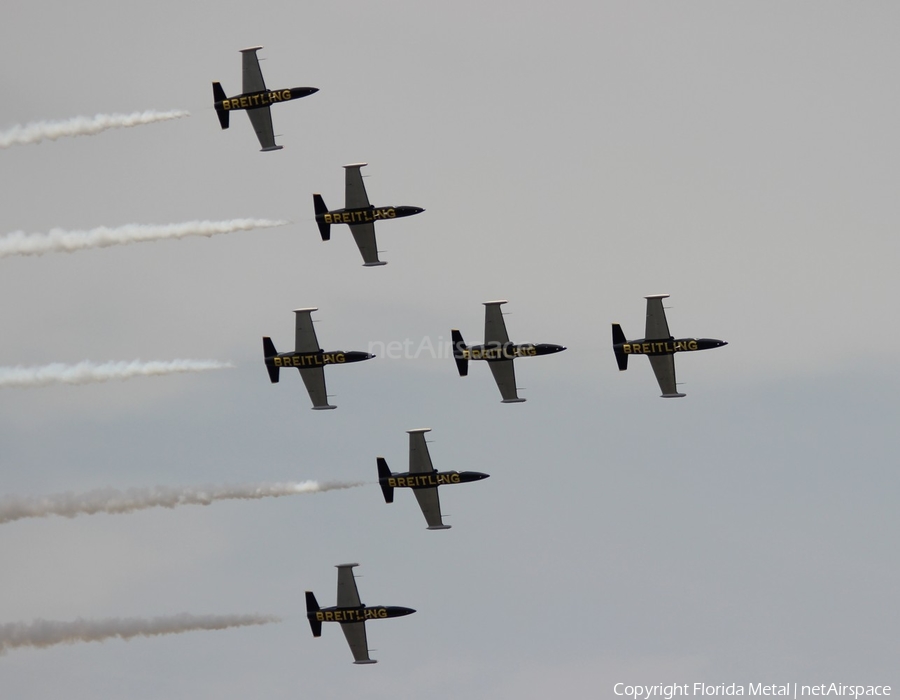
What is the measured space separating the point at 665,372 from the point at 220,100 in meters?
33.3

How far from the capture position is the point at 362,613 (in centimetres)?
12094

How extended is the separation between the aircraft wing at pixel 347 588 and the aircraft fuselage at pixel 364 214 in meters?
25.0

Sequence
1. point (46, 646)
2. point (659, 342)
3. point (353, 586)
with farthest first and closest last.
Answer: point (353, 586)
point (659, 342)
point (46, 646)

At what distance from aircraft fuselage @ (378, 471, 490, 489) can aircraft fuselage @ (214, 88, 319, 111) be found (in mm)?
25368

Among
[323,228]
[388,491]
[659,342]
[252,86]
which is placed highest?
[252,86]

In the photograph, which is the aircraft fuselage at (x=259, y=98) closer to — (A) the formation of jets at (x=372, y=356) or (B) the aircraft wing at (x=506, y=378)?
(A) the formation of jets at (x=372, y=356)

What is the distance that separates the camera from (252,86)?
111m

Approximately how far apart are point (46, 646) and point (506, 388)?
33.9m

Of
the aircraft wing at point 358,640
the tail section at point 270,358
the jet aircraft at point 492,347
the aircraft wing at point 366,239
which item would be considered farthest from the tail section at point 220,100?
the aircraft wing at point 358,640

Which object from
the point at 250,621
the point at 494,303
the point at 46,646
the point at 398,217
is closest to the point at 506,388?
the point at 494,303

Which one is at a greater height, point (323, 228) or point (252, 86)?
point (252, 86)

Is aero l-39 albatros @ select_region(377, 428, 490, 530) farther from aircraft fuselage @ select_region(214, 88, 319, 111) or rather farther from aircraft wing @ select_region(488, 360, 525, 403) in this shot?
aircraft fuselage @ select_region(214, 88, 319, 111)

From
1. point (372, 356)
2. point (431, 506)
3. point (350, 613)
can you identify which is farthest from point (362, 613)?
point (372, 356)

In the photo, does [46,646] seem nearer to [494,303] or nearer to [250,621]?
[250,621]
